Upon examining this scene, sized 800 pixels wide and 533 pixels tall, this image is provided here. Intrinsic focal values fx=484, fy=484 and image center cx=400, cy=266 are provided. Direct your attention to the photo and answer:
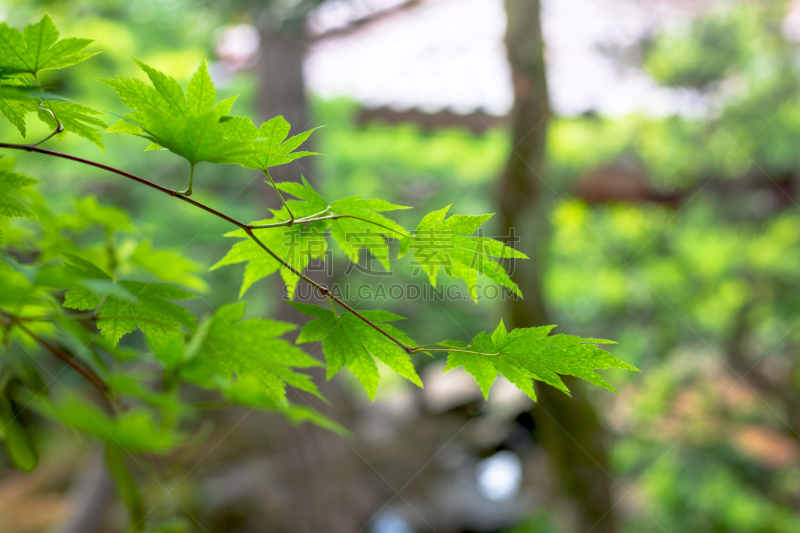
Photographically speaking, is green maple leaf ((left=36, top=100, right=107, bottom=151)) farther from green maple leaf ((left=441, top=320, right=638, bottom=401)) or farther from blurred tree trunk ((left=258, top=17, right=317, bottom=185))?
blurred tree trunk ((left=258, top=17, right=317, bottom=185))

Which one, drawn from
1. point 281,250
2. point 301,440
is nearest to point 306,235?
point 281,250

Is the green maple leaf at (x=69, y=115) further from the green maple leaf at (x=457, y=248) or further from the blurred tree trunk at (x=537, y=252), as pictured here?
the blurred tree trunk at (x=537, y=252)

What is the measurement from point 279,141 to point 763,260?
255cm

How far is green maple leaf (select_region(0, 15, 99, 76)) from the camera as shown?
1.15 ft

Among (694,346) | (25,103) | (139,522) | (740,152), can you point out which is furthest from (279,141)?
(694,346)

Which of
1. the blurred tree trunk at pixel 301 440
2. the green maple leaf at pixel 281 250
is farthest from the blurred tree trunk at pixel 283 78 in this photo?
the green maple leaf at pixel 281 250

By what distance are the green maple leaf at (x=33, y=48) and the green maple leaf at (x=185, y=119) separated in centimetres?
5

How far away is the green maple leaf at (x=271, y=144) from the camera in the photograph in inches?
14.8

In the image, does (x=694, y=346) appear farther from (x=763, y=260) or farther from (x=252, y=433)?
(x=252, y=433)

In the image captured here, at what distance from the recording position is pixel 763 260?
7.29 feet

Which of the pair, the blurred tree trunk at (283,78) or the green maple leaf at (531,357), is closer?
the green maple leaf at (531,357)

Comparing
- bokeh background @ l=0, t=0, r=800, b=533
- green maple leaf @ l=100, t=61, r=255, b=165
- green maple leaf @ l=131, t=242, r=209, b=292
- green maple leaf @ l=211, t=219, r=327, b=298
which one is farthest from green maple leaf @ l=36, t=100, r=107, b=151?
bokeh background @ l=0, t=0, r=800, b=533

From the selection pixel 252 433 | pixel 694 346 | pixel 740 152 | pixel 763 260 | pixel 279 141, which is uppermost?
pixel 279 141

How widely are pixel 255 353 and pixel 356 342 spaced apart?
11cm
